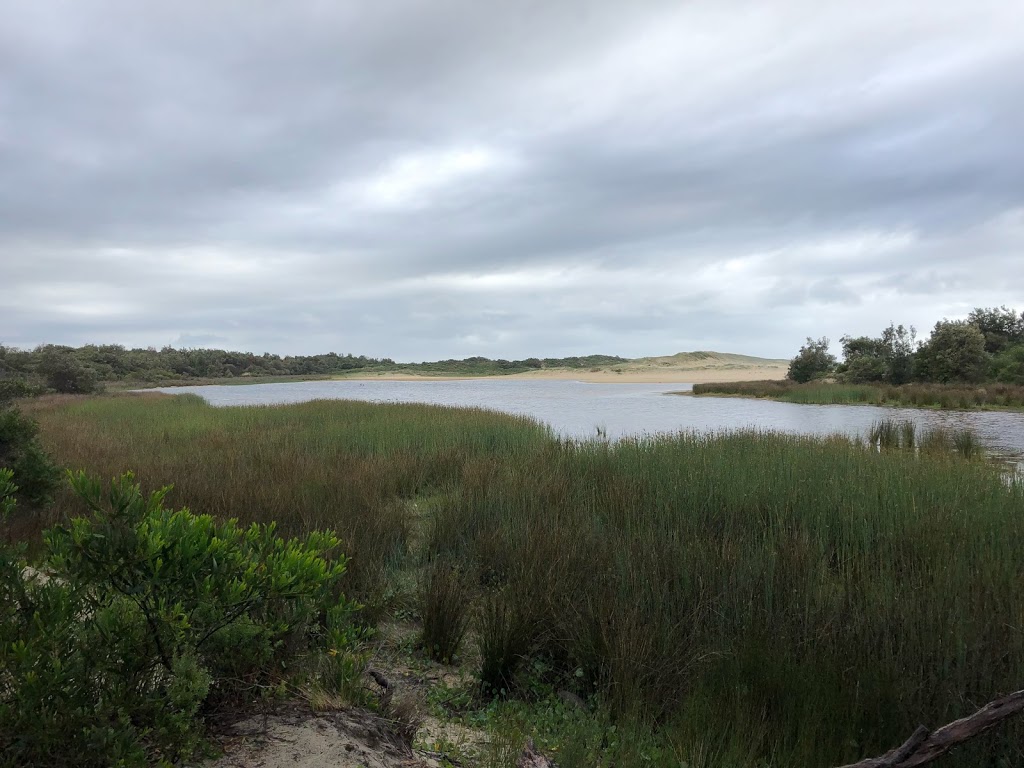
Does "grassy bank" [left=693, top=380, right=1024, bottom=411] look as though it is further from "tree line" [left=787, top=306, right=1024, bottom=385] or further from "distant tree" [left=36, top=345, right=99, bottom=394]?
"distant tree" [left=36, top=345, right=99, bottom=394]

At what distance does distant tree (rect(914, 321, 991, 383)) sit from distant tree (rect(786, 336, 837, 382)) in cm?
935

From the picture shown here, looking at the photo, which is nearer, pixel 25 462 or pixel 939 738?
pixel 939 738

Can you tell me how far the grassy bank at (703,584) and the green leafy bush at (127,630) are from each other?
1.38 meters

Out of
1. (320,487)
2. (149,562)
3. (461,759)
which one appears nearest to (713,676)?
(461,759)

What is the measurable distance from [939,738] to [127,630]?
2636 mm

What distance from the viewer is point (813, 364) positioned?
49281 mm

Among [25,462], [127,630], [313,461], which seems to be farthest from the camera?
[313,461]

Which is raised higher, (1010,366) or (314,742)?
(1010,366)

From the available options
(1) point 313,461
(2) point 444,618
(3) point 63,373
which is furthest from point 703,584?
(3) point 63,373

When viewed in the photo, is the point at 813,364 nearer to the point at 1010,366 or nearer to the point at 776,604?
the point at 1010,366

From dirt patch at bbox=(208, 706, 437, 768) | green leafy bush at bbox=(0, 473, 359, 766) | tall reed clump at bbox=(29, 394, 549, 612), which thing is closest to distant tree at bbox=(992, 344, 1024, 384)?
tall reed clump at bbox=(29, 394, 549, 612)

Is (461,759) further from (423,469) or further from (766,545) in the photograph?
(423,469)

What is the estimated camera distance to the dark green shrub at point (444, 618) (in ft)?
12.1

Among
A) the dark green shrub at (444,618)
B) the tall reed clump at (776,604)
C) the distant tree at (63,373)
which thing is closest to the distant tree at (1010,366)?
the tall reed clump at (776,604)
